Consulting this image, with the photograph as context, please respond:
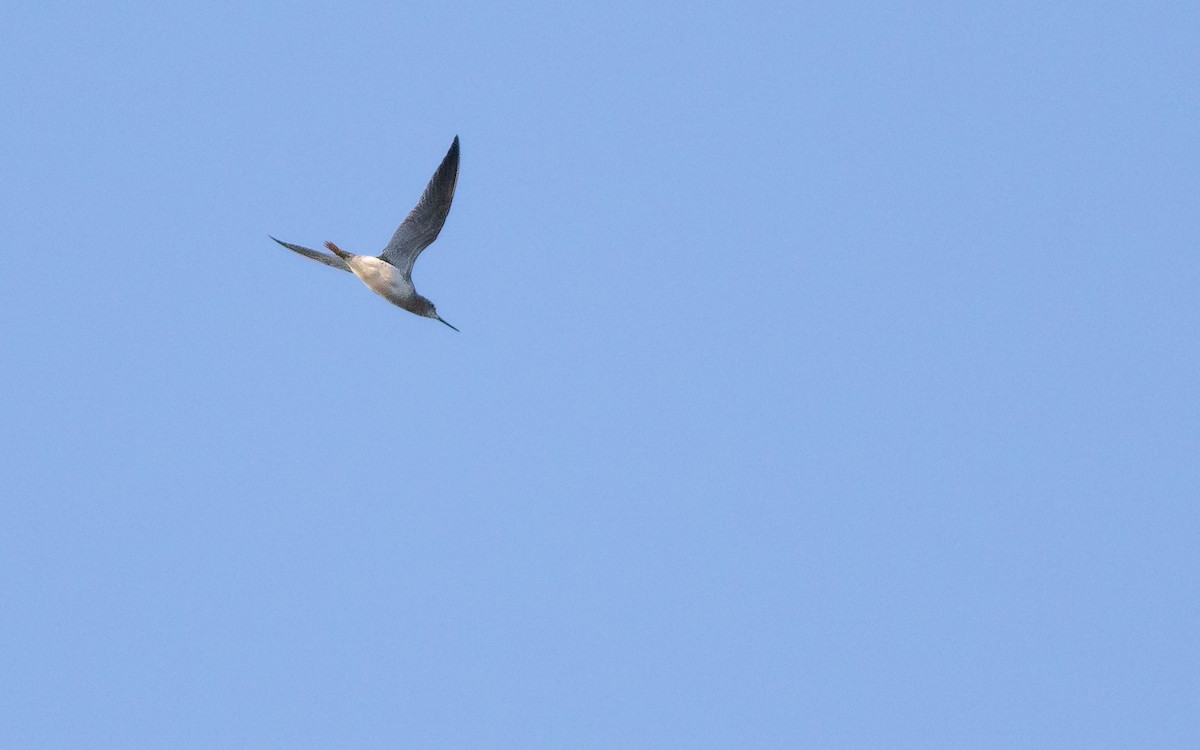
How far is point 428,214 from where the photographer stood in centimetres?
3316

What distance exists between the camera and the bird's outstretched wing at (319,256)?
33750 millimetres

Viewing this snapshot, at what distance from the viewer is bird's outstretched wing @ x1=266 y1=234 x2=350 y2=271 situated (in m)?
33.8

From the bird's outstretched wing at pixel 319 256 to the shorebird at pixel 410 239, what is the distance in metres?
0.25

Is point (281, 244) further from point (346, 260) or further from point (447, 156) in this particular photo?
point (447, 156)

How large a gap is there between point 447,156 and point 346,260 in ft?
9.02

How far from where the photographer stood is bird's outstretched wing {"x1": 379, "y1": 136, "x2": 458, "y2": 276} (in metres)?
33.1

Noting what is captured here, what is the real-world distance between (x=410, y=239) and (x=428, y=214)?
1.93ft

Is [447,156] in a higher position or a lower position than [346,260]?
higher

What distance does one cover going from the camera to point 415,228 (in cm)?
3316

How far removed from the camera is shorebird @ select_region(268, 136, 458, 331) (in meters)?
33.0

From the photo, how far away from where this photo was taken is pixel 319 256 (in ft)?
111

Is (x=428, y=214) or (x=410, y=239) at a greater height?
(x=428, y=214)

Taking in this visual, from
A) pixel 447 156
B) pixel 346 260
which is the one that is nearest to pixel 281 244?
pixel 346 260

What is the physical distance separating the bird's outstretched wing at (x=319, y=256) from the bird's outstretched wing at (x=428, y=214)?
1.03 metres
